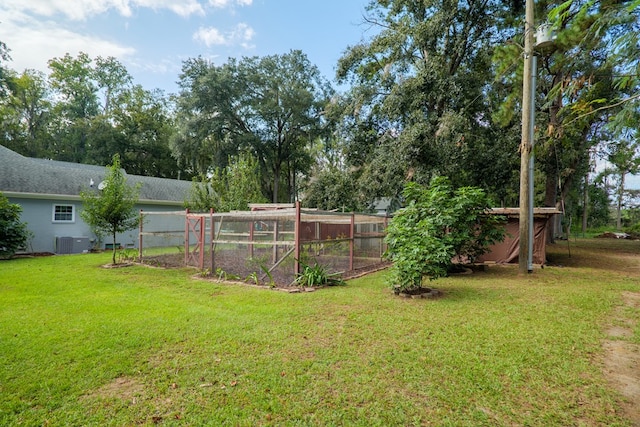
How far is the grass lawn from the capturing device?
248 centimetres

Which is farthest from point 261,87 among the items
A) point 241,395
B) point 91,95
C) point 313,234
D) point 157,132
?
point 241,395

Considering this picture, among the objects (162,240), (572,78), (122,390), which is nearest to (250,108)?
(162,240)

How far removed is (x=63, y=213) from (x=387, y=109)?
14.3 meters

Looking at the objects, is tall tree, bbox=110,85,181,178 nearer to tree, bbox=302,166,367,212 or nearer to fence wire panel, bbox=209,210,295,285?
tree, bbox=302,166,367,212

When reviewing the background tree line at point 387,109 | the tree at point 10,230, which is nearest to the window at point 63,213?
the tree at point 10,230

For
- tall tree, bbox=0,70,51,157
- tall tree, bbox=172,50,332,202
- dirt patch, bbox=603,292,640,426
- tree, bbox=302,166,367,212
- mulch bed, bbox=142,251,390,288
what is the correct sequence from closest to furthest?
dirt patch, bbox=603,292,640,426
mulch bed, bbox=142,251,390,288
tree, bbox=302,166,367,212
tall tree, bbox=172,50,332,202
tall tree, bbox=0,70,51,157

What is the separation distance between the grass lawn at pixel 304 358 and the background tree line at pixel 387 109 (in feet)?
9.29

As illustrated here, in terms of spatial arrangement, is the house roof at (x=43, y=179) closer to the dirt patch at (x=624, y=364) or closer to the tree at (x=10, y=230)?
the tree at (x=10, y=230)

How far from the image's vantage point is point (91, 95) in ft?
101

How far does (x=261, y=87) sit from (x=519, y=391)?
80.0 feet

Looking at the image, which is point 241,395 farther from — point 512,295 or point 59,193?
point 59,193

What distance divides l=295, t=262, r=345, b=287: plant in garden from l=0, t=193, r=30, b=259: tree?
34.8ft

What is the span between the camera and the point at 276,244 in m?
7.64

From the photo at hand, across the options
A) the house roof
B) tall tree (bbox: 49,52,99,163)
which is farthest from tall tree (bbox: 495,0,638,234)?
tall tree (bbox: 49,52,99,163)
